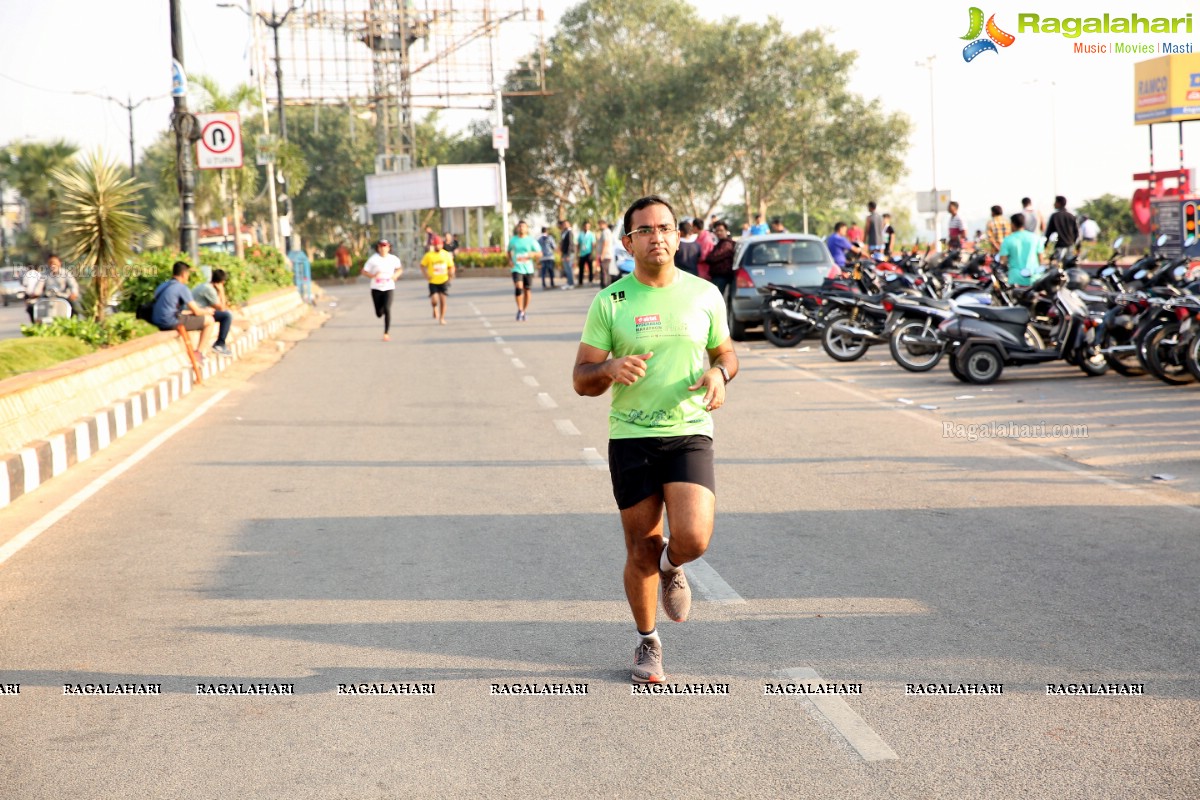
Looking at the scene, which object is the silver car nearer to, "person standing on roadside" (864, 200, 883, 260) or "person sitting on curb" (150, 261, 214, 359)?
"person sitting on curb" (150, 261, 214, 359)

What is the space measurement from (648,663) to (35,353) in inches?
454

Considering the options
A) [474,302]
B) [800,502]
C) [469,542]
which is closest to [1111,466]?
[800,502]

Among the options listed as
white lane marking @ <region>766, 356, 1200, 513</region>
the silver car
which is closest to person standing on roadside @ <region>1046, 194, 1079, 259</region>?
the silver car

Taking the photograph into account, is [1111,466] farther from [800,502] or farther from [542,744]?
[542,744]

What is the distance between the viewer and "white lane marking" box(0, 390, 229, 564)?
8201mm

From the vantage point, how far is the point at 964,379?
51.4ft

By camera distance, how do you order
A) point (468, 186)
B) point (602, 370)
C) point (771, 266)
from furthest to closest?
point (468, 186) < point (771, 266) < point (602, 370)

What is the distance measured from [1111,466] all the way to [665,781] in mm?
6893

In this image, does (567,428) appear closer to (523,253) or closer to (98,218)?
(98,218)

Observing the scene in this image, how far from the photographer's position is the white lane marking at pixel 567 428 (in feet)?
40.3

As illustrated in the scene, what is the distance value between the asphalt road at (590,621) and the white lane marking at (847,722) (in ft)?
0.07

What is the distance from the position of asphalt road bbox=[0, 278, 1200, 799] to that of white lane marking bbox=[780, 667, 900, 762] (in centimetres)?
2

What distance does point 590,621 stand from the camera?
5.98 meters

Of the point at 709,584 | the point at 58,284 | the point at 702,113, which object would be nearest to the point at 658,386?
the point at 709,584
